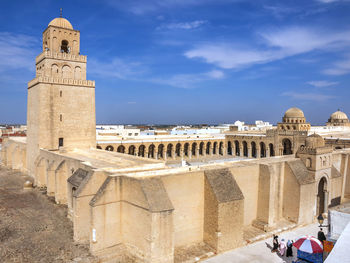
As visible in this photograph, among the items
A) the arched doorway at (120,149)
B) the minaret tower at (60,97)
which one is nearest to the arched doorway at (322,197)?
the minaret tower at (60,97)

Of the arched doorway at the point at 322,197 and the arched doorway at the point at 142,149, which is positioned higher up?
the arched doorway at the point at 142,149

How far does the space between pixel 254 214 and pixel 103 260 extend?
771 centimetres

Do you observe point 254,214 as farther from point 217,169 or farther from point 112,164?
point 112,164

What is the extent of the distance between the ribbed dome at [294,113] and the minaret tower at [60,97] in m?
26.4

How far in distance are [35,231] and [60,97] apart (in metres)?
10.6

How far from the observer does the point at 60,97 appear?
20.0 meters

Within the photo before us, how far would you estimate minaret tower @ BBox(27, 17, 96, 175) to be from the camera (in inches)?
771

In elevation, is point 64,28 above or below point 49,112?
above

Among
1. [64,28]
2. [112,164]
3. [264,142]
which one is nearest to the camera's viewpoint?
[112,164]

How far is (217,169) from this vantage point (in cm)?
1216

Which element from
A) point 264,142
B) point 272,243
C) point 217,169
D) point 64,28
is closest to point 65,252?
point 217,169

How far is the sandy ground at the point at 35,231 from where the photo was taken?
1016cm

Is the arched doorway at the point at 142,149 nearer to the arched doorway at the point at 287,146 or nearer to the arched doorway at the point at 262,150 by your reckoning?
the arched doorway at the point at 262,150

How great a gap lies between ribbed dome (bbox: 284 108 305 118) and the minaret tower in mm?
26381
